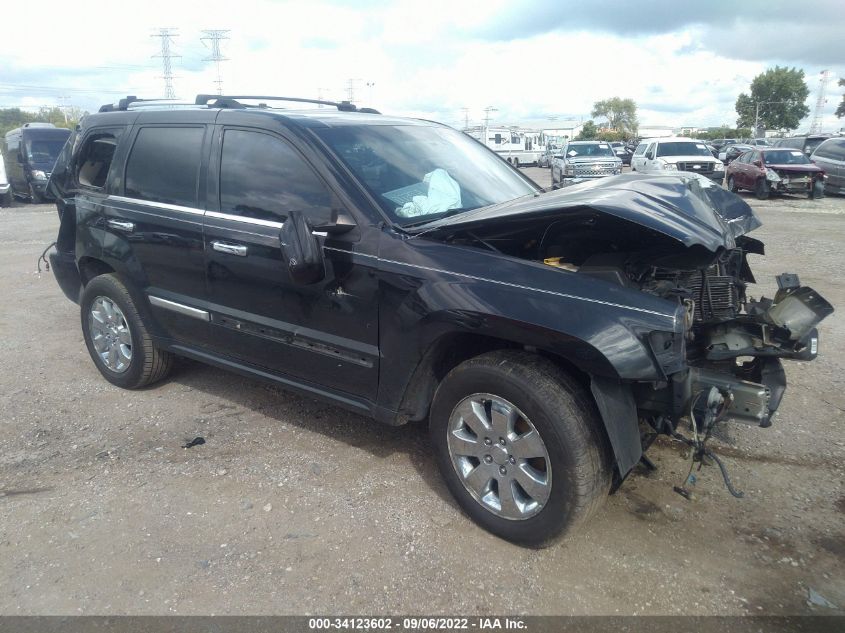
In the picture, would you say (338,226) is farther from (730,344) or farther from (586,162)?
(586,162)

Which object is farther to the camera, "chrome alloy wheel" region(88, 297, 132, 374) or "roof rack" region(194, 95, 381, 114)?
"chrome alloy wheel" region(88, 297, 132, 374)

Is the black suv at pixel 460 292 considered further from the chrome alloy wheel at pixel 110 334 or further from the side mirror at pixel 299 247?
the chrome alloy wheel at pixel 110 334

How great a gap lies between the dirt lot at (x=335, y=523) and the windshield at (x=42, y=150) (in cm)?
→ 1979

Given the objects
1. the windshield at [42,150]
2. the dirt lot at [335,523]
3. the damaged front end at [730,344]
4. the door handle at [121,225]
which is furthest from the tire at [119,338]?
the windshield at [42,150]

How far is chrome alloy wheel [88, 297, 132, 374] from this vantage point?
15.7 ft

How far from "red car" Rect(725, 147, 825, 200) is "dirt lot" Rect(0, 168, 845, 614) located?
611 inches

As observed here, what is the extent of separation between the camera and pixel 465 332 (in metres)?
3.08

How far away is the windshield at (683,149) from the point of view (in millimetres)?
20719

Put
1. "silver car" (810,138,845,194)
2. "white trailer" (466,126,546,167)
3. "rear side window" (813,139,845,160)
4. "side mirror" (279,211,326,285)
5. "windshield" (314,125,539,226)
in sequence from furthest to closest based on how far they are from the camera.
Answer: "white trailer" (466,126,546,167) → "rear side window" (813,139,845,160) → "silver car" (810,138,845,194) → "windshield" (314,125,539,226) → "side mirror" (279,211,326,285)

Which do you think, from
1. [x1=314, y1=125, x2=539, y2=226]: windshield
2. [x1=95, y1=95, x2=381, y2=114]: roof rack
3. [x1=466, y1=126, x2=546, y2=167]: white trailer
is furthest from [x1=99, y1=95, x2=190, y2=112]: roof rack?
[x1=466, y1=126, x2=546, y2=167]: white trailer

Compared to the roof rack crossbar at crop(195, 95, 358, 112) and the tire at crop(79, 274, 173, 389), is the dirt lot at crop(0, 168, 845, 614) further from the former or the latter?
the roof rack crossbar at crop(195, 95, 358, 112)

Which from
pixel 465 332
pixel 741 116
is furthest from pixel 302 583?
pixel 741 116

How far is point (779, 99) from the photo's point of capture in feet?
267

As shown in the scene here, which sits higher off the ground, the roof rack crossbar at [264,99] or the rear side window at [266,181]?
the roof rack crossbar at [264,99]
